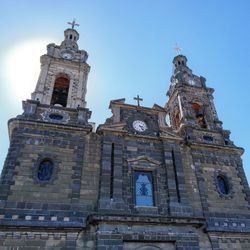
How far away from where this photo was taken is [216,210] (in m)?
13.5

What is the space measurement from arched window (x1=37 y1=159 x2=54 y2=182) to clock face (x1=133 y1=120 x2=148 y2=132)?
4.89 metres

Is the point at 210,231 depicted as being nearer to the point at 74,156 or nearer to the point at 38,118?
the point at 74,156

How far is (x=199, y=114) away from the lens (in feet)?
61.4

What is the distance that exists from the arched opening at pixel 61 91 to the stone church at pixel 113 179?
0.20ft

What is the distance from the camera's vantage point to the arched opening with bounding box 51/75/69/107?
17.1 metres

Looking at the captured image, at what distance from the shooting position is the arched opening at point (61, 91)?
17.1 metres

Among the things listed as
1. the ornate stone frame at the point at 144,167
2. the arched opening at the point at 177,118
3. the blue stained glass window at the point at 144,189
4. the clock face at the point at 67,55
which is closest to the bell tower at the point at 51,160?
the ornate stone frame at the point at 144,167

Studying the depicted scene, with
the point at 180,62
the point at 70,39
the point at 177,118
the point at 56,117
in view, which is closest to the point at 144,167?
the point at 56,117

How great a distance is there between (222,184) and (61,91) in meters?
10.3

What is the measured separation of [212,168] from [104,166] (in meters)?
5.73

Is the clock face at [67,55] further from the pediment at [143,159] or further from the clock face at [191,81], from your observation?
the pediment at [143,159]

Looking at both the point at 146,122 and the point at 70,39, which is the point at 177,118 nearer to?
the point at 146,122

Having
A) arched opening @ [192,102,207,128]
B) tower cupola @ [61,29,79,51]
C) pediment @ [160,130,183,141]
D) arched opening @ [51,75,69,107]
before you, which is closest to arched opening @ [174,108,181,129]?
arched opening @ [192,102,207,128]

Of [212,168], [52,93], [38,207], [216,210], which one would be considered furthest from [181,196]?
[52,93]
